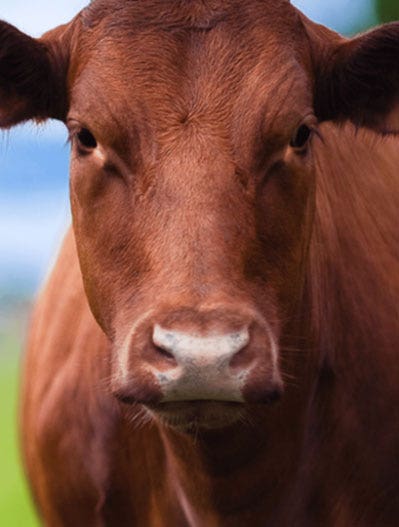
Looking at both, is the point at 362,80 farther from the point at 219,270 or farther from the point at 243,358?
the point at 243,358

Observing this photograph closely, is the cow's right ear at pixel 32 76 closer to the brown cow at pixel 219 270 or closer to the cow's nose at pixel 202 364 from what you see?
the brown cow at pixel 219 270

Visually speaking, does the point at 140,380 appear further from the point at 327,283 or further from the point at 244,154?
the point at 327,283

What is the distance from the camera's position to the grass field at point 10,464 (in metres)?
11.7

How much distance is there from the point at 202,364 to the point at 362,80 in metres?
1.49

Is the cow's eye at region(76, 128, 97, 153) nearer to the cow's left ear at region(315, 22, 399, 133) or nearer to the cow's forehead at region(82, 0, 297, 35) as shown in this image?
the cow's forehead at region(82, 0, 297, 35)

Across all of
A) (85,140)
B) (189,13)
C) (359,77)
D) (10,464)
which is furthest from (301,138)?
(10,464)

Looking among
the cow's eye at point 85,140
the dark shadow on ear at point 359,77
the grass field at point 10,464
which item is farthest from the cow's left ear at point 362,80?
the grass field at point 10,464

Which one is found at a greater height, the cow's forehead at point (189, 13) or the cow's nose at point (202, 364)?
the cow's forehead at point (189, 13)

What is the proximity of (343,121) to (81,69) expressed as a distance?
0.95 meters

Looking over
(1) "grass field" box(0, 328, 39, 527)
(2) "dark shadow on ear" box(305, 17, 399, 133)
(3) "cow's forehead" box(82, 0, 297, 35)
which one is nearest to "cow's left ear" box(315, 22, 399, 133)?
(2) "dark shadow on ear" box(305, 17, 399, 133)

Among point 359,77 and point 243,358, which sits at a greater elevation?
point 359,77

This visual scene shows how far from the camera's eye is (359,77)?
4984 millimetres

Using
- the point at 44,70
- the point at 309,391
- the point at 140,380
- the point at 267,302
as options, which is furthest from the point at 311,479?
the point at 44,70

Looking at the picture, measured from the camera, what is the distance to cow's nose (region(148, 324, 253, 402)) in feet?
12.9
